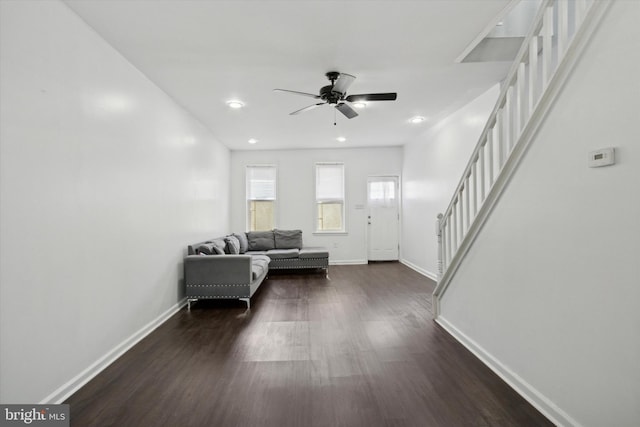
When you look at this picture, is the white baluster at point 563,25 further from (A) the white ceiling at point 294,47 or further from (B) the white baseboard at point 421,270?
(B) the white baseboard at point 421,270

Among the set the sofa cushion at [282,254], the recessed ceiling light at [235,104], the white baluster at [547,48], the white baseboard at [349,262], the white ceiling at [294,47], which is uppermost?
the white ceiling at [294,47]

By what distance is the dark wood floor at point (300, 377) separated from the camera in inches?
71.7

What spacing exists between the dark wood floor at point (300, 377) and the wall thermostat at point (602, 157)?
1522 mm

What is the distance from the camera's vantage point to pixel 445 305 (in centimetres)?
322

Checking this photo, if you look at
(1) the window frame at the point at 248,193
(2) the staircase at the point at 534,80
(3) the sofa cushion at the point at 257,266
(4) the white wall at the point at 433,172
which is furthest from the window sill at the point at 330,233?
(2) the staircase at the point at 534,80

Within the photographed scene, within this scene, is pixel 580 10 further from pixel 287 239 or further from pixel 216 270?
pixel 287 239

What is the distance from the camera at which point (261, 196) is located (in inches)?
278

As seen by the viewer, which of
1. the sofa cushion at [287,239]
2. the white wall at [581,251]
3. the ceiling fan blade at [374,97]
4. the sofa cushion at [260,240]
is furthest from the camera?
the sofa cushion at [287,239]

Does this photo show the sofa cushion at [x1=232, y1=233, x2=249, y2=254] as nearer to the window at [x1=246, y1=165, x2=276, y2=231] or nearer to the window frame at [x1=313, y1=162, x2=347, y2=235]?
the window at [x1=246, y1=165, x2=276, y2=231]

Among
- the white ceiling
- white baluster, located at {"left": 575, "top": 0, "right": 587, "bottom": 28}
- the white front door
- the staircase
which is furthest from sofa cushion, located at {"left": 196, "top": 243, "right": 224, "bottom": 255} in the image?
white baluster, located at {"left": 575, "top": 0, "right": 587, "bottom": 28}

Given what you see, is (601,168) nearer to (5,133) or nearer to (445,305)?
(445,305)

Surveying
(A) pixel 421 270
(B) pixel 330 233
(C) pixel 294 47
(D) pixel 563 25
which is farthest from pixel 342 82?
(B) pixel 330 233

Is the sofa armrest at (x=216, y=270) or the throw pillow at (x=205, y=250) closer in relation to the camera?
the sofa armrest at (x=216, y=270)

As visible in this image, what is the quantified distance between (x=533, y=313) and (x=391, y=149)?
18.2ft
